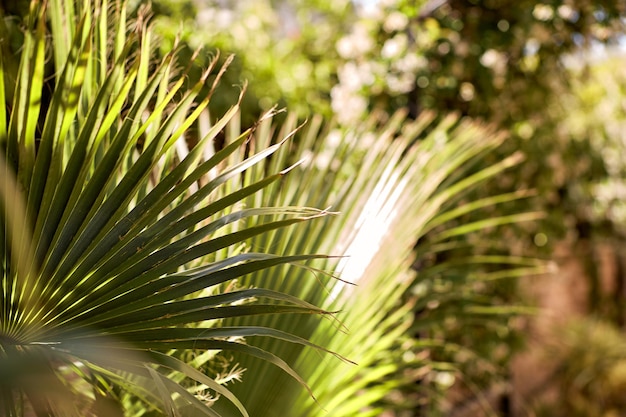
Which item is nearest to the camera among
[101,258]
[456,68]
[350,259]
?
[101,258]

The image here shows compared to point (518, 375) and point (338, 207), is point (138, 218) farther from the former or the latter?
point (518, 375)

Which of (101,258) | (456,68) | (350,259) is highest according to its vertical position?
(456,68)

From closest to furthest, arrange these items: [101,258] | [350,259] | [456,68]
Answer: [101,258], [350,259], [456,68]

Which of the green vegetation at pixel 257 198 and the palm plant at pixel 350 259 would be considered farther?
the palm plant at pixel 350 259

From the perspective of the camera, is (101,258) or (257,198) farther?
(257,198)

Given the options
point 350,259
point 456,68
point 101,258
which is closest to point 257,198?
point 350,259

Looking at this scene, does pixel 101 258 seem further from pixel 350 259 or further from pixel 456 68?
pixel 456 68

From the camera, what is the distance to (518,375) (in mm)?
6016

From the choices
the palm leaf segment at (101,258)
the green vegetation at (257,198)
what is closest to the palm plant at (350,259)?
the green vegetation at (257,198)

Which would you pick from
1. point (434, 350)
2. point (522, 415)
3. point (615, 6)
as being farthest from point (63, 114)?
point (522, 415)

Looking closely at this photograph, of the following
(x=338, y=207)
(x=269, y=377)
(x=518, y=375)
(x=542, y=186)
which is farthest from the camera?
(x=518, y=375)

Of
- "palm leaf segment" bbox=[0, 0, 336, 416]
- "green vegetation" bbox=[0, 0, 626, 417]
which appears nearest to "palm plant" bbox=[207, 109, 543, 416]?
"green vegetation" bbox=[0, 0, 626, 417]

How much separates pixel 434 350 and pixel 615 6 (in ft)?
6.37

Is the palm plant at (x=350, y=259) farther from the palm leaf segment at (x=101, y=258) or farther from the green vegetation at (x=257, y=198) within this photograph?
the palm leaf segment at (x=101, y=258)
